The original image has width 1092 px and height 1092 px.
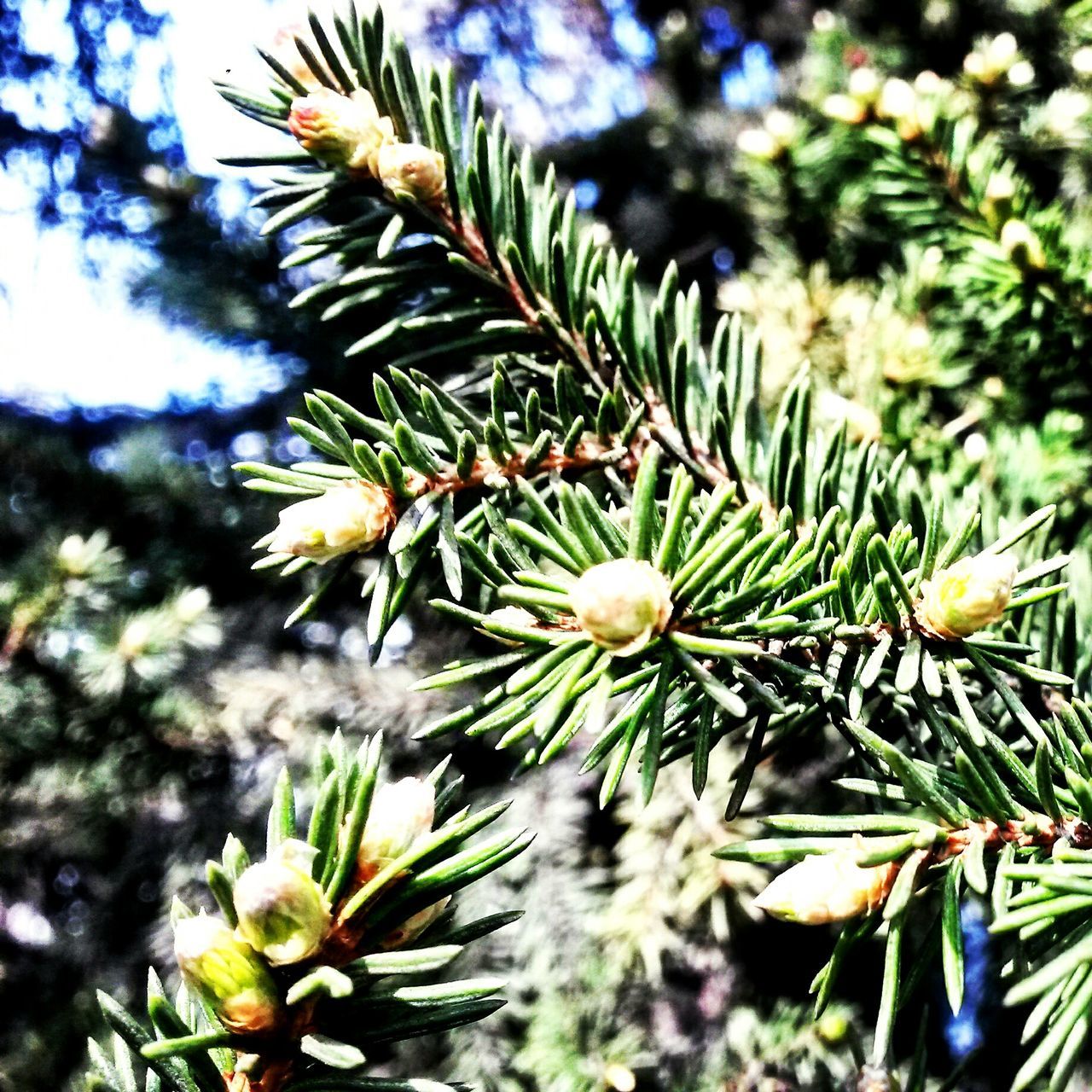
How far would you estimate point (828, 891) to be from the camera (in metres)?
0.26

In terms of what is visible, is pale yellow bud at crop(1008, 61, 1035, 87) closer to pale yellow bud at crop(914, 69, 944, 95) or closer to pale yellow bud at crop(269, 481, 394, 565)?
pale yellow bud at crop(914, 69, 944, 95)

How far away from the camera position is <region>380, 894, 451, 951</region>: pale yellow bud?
0.91ft

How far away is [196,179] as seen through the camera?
100cm

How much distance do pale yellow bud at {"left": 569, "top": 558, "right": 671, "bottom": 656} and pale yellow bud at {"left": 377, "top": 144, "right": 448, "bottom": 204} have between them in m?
0.22

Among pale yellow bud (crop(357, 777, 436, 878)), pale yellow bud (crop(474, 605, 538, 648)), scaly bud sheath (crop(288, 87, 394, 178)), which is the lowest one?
pale yellow bud (crop(357, 777, 436, 878))

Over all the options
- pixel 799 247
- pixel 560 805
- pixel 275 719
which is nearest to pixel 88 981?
pixel 275 719

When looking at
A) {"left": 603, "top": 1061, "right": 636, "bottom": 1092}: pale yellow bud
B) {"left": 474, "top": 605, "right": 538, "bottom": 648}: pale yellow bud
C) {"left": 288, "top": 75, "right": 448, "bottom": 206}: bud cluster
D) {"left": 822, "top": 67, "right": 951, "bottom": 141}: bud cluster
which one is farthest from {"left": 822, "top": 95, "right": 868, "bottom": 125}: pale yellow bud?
{"left": 603, "top": 1061, "right": 636, "bottom": 1092}: pale yellow bud

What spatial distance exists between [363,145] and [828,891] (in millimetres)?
352

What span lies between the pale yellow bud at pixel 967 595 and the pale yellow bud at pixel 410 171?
0.27m

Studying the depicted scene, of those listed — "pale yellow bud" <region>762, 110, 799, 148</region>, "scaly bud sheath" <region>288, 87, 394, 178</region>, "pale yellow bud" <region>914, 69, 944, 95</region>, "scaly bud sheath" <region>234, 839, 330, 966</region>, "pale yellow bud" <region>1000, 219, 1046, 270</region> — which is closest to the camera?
"scaly bud sheath" <region>234, 839, 330, 966</region>

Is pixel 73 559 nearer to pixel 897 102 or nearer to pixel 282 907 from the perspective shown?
pixel 282 907

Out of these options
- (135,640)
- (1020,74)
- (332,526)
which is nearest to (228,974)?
(332,526)

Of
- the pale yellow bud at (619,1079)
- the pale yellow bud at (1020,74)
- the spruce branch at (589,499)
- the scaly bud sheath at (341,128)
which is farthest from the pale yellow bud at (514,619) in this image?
the pale yellow bud at (1020,74)

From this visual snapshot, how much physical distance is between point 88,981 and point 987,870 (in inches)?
35.1
